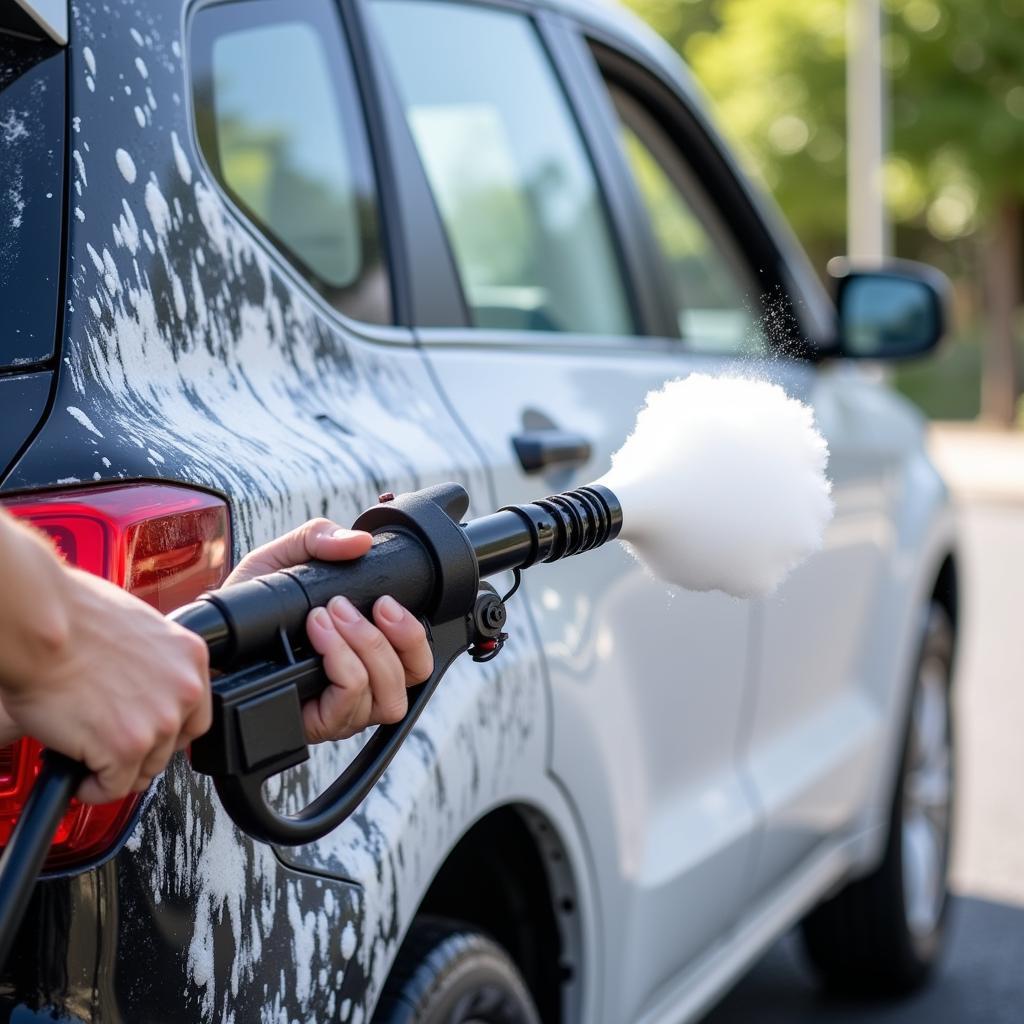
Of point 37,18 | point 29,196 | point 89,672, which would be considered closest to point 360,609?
point 89,672

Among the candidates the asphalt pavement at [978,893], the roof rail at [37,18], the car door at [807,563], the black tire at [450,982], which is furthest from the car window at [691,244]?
the roof rail at [37,18]

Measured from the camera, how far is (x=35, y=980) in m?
1.43

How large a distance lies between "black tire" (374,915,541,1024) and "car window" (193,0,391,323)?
809mm

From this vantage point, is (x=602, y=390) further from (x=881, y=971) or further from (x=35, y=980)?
(x=881, y=971)

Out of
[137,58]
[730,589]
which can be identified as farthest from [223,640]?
[137,58]

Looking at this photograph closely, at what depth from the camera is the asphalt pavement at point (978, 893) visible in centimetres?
402

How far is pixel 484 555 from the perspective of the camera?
1.40 m

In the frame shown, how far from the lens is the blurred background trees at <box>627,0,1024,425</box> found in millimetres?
20938

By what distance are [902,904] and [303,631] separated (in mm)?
3023

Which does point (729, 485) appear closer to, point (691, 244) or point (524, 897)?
point (524, 897)

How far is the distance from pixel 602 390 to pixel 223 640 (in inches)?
57.5

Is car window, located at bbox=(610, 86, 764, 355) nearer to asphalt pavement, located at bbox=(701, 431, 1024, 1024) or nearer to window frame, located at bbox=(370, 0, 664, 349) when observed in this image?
window frame, located at bbox=(370, 0, 664, 349)

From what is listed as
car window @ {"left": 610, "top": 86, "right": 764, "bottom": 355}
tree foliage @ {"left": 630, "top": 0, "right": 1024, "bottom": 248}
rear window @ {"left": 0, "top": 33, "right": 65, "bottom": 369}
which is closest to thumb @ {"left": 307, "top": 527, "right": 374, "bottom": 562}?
rear window @ {"left": 0, "top": 33, "right": 65, "bottom": 369}

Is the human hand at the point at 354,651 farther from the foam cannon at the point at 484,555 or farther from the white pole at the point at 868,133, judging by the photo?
the white pole at the point at 868,133
